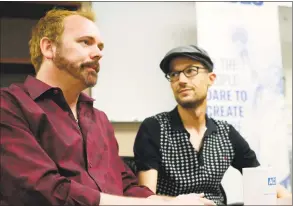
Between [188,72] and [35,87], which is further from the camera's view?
[188,72]

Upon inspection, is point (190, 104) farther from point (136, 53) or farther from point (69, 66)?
point (136, 53)

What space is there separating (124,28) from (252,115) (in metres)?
0.90

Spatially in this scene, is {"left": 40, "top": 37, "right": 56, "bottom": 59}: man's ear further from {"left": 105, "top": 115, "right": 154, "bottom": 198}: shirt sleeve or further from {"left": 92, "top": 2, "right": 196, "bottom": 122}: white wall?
{"left": 92, "top": 2, "right": 196, "bottom": 122}: white wall

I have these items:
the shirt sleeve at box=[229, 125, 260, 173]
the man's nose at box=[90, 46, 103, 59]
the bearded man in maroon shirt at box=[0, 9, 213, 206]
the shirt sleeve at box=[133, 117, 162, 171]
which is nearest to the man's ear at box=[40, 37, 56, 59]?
the bearded man in maroon shirt at box=[0, 9, 213, 206]

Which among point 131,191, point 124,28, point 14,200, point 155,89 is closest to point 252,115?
point 155,89

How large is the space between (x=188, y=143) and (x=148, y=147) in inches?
6.3

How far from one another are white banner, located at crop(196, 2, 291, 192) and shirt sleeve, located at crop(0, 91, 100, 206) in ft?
4.45

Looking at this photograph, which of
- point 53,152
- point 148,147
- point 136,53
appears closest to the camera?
point 53,152

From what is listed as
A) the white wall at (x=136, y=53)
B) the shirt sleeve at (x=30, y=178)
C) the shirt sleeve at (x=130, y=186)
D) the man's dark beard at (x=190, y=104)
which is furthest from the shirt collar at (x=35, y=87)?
the white wall at (x=136, y=53)

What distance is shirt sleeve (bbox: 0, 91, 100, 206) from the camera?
819 millimetres

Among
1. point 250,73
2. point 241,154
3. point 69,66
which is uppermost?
point 69,66

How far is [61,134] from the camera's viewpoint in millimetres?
960

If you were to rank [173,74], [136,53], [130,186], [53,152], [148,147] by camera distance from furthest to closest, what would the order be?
[136,53] < [173,74] < [148,147] < [130,186] < [53,152]

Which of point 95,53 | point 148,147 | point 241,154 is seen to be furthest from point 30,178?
point 241,154
